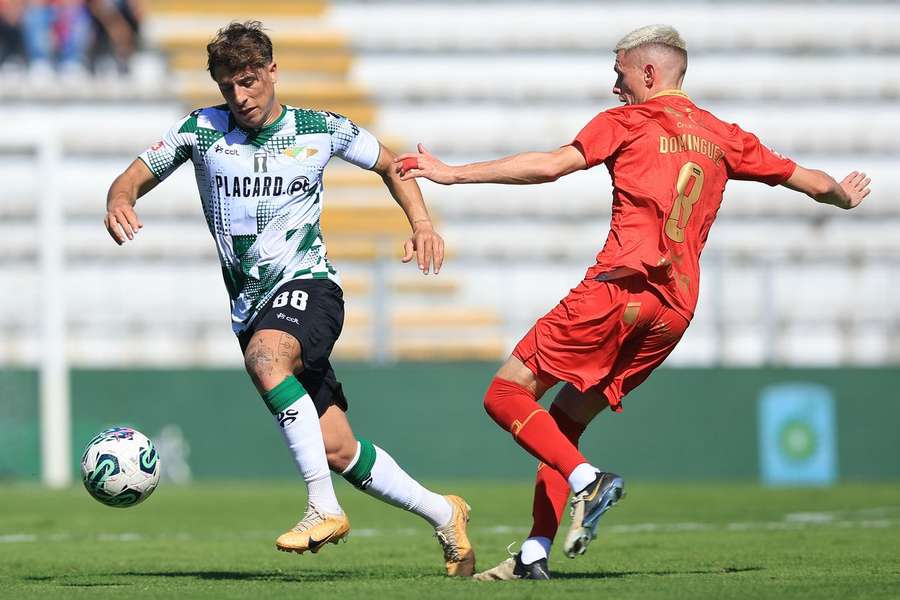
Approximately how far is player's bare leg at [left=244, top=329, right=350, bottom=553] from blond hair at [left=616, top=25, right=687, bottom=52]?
183cm

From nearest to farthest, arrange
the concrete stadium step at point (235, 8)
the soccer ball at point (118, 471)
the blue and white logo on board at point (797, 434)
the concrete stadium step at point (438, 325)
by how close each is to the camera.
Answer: the soccer ball at point (118, 471) < the blue and white logo on board at point (797, 434) < the concrete stadium step at point (438, 325) < the concrete stadium step at point (235, 8)

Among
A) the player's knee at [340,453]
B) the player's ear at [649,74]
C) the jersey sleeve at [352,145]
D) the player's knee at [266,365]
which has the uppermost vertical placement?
the player's ear at [649,74]

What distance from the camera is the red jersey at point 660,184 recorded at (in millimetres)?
6234

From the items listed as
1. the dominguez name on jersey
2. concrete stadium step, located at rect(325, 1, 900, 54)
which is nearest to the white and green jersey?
the dominguez name on jersey

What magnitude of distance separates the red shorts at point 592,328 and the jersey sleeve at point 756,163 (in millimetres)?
693

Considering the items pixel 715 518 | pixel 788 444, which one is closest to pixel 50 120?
pixel 788 444

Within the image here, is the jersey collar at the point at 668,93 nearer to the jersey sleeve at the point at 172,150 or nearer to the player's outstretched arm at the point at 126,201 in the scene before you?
the jersey sleeve at the point at 172,150

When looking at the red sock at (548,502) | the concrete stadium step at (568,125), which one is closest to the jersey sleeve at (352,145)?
the red sock at (548,502)

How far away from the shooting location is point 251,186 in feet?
22.0

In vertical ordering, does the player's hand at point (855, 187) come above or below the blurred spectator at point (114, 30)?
below

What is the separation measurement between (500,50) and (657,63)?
16.5m

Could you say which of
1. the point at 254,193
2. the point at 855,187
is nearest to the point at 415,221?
the point at 254,193

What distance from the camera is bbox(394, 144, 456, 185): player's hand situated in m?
5.91

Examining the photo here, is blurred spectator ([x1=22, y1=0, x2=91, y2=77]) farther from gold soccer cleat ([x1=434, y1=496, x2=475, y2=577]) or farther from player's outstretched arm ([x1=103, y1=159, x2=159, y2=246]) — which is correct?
gold soccer cleat ([x1=434, y1=496, x2=475, y2=577])
